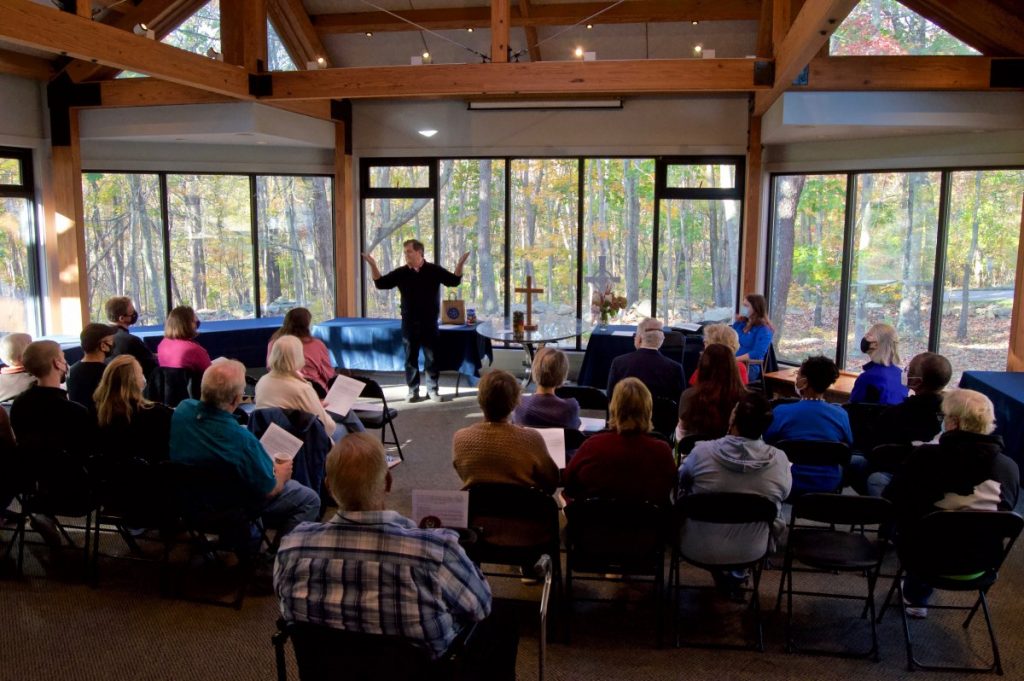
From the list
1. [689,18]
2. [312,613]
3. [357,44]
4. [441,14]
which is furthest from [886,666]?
[357,44]

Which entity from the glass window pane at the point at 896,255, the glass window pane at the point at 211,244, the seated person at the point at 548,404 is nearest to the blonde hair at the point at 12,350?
the seated person at the point at 548,404

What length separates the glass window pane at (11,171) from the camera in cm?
825

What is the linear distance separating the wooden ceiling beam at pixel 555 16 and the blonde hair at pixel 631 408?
575cm

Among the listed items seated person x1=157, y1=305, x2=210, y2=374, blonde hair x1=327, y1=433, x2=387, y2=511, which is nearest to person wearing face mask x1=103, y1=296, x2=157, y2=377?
seated person x1=157, y1=305, x2=210, y2=374

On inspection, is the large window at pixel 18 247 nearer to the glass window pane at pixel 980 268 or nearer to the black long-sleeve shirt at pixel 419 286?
the black long-sleeve shirt at pixel 419 286

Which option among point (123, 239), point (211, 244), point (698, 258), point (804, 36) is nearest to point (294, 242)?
point (211, 244)

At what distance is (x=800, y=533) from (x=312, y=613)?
7.55 ft

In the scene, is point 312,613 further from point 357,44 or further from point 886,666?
point 357,44

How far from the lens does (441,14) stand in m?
8.66

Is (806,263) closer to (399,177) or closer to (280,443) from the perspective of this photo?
(399,177)

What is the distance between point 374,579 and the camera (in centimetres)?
228

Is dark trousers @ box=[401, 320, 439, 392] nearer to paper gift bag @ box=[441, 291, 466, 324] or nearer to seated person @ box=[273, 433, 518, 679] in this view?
paper gift bag @ box=[441, 291, 466, 324]

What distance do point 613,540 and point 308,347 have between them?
308cm

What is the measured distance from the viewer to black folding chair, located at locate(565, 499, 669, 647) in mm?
3418
